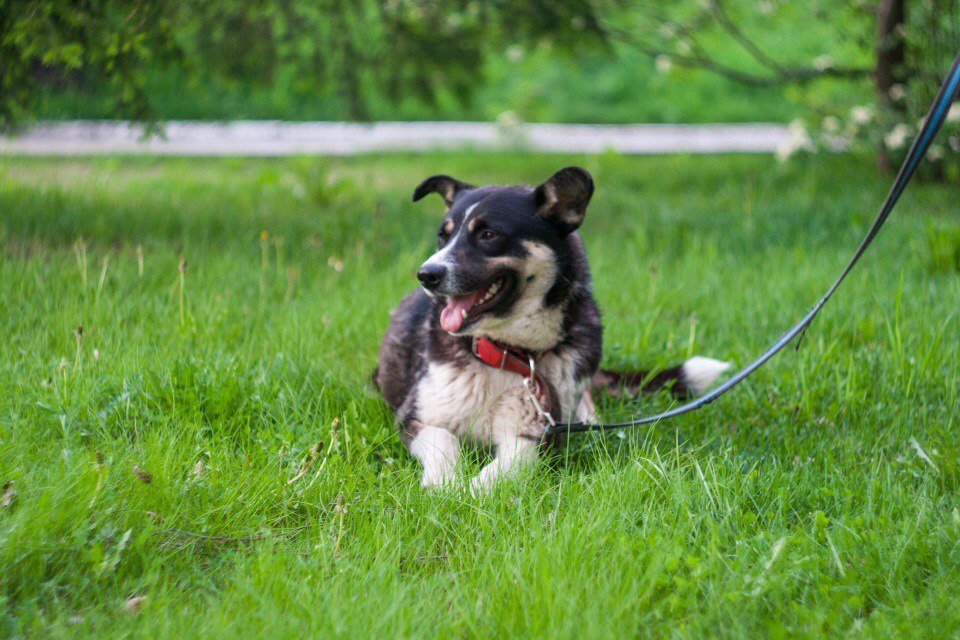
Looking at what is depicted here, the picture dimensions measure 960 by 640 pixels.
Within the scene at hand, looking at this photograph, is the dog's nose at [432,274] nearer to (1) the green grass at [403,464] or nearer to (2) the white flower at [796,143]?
(1) the green grass at [403,464]

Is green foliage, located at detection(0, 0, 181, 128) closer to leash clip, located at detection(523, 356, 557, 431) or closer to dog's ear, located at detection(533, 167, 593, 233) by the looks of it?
dog's ear, located at detection(533, 167, 593, 233)

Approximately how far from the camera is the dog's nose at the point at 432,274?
2.96 metres

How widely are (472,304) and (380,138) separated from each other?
814cm

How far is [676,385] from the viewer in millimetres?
3715

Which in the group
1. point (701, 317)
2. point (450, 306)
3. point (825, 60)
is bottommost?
point (701, 317)

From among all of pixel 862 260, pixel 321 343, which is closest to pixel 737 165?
pixel 862 260

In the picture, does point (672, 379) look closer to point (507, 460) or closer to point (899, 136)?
point (507, 460)

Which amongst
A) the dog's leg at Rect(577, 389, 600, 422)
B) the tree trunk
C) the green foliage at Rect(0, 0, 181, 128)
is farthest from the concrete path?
the dog's leg at Rect(577, 389, 600, 422)

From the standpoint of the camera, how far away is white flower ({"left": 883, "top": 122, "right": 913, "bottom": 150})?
6.59 metres

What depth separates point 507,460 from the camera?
2.98 meters

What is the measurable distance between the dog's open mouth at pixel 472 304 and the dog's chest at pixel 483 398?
0.22 m

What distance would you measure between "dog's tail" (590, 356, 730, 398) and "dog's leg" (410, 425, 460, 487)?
84cm

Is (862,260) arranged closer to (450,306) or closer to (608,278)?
(608,278)

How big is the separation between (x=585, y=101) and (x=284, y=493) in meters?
11.0
